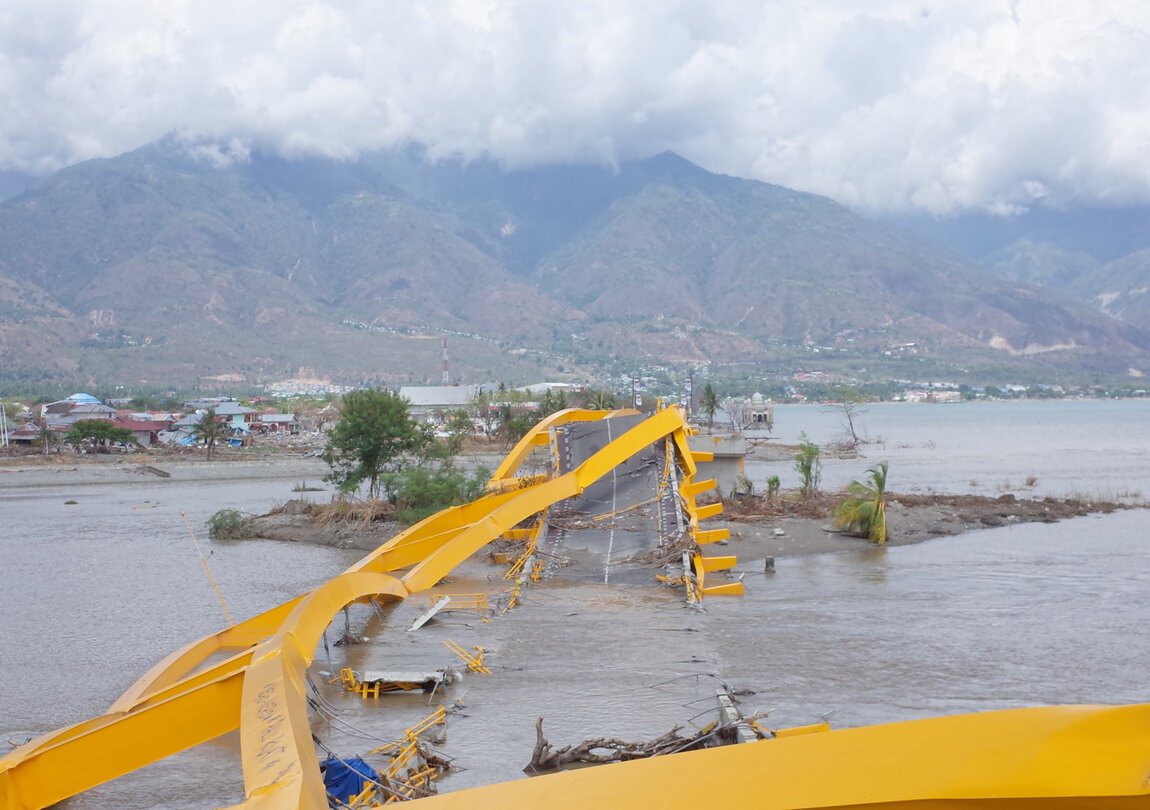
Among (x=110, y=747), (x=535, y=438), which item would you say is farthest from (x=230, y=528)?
(x=110, y=747)

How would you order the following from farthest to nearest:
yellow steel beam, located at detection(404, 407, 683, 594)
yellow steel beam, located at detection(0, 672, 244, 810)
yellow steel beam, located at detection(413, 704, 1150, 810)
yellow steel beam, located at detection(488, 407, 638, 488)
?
yellow steel beam, located at detection(488, 407, 638, 488) < yellow steel beam, located at detection(404, 407, 683, 594) < yellow steel beam, located at detection(0, 672, 244, 810) < yellow steel beam, located at detection(413, 704, 1150, 810)

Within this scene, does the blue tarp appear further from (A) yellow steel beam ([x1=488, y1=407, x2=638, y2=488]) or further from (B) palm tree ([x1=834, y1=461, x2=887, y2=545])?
(B) palm tree ([x1=834, y1=461, x2=887, y2=545])

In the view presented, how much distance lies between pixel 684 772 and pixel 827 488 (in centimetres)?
4443

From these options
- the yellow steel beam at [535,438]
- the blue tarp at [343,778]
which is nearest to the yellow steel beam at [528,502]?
the yellow steel beam at [535,438]

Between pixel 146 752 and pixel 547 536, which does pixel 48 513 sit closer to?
pixel 547 536

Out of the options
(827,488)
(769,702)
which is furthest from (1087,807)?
(827,488)

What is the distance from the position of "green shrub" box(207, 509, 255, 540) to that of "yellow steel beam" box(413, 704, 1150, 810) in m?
31.2

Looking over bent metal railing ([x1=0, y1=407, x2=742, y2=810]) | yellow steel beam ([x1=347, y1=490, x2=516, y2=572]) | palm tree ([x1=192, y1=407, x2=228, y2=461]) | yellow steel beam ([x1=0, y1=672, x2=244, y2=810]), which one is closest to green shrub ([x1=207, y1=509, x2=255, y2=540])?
yellow steel beam ([x1=347, y1=490, x2=516, y2=572])

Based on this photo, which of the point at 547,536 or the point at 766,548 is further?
the point at 766,548

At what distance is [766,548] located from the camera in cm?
2838

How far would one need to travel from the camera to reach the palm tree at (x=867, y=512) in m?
29.9

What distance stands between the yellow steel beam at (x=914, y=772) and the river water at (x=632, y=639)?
647 cm

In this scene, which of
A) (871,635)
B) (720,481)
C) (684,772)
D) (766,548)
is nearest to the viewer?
(684,772)

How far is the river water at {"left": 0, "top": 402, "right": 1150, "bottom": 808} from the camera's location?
12609mm
